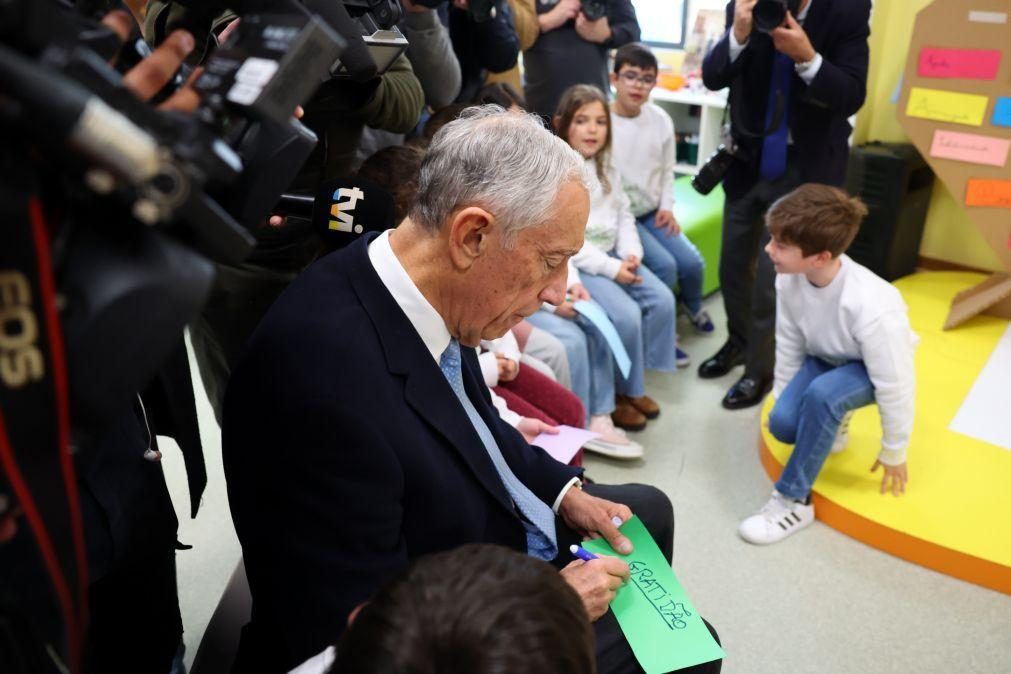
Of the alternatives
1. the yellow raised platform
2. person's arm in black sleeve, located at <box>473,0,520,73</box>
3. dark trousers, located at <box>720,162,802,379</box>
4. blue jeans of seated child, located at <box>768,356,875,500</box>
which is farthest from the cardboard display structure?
person's arm in black sleeve, located at <box>473,0,520,73</box>

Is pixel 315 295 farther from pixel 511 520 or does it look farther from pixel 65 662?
pixel 65 662

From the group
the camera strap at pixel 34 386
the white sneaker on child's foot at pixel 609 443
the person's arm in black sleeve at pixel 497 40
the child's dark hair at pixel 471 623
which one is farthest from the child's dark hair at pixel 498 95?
the camera strap at pixel 34 386

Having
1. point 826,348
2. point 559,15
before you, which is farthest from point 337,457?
point 559,15

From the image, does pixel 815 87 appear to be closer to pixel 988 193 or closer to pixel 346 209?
pixel 988 193

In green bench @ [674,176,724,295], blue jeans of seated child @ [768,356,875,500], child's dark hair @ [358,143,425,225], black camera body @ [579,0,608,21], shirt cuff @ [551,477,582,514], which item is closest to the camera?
shirt cuff @ [551,477,582,514]

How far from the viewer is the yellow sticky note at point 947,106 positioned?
3154 millimetres

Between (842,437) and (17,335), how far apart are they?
2400 mm

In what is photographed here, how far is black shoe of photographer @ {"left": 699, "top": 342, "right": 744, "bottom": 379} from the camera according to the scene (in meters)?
3.27

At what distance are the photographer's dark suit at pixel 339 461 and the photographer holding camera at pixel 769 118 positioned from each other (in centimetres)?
190

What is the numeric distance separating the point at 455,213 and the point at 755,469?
1.86 m

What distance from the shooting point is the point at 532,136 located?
1.20 metres

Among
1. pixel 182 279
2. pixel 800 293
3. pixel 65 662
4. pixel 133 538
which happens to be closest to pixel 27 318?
pixel 182 279

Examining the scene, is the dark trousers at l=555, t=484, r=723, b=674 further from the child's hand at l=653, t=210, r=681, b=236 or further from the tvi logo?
the child's hand at l=653, t=210, r=681, b=236

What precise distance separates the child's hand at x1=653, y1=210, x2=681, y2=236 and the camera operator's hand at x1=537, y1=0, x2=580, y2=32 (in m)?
0.90
